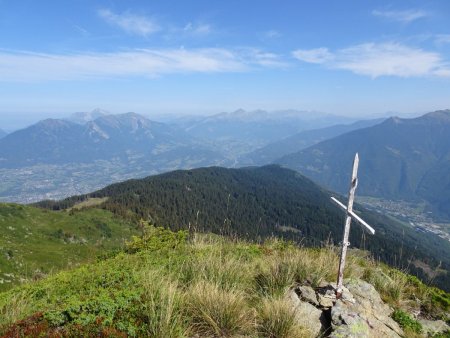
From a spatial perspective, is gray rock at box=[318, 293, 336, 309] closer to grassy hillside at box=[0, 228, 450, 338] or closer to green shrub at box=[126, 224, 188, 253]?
grassy hillside at box=[0, 228, 450, 338]

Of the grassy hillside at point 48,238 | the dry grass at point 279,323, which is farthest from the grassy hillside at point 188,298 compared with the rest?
the grassy hillside at point 48,238

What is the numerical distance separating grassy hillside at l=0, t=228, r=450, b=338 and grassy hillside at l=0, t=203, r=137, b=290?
21864 millimetres

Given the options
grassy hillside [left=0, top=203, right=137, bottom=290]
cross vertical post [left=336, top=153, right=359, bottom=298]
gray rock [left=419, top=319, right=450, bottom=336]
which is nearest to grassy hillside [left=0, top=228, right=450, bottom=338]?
gray rock [left=419, top=319, right=450, bottom=336]

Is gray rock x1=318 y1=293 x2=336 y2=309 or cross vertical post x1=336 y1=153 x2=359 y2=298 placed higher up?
cross vertical post x1=336 y1=153 x2=359 y2=298

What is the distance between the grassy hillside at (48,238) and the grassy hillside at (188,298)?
71.7 feet

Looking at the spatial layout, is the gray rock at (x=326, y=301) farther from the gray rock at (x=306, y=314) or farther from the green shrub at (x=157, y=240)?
the green shrub at (x=157, y=240)

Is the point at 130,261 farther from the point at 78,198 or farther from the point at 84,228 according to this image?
the point at 78,198

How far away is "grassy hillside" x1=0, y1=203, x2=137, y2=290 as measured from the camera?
36969mm

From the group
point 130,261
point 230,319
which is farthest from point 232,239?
point 230,319

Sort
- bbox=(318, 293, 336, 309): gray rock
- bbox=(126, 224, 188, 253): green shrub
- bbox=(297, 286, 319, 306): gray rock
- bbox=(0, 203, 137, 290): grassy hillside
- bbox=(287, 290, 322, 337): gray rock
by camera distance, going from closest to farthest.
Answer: bbox=(287, 290, 322, 337): gray rock
bbox=(318, 293, 336, 309): gray rock
bbox=(297, 286, 319, 306): gray rock
bbox=(126, 224, 188, 253): green shrub
bbox=(0, 203, 137, 290): grassy hillside

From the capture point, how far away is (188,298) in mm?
6996

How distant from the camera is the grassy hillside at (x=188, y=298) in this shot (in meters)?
6.03

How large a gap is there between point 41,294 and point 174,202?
150 metres

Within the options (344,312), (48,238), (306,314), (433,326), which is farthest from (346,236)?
(48,238)
